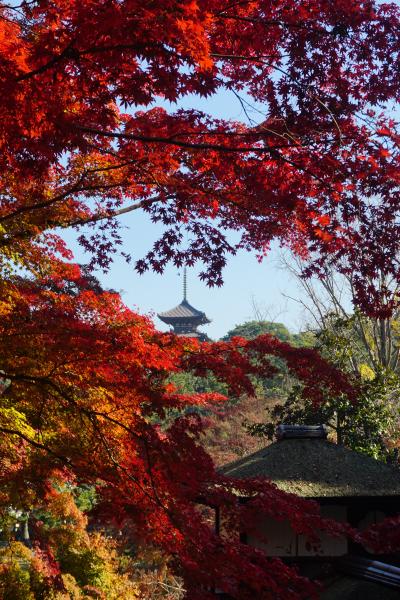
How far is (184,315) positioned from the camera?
49656 millimetres

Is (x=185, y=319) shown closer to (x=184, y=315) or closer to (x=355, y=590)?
(x=184, y=315)

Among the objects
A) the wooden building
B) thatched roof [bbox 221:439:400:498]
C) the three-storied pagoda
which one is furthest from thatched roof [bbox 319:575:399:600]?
the three-storied pagoda

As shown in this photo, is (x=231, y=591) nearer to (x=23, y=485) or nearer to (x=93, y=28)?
(x=93, y=28)

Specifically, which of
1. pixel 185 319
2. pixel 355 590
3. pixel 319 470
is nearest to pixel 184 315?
pixel 185 319

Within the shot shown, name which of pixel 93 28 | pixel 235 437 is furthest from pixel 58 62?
pixel 235 437

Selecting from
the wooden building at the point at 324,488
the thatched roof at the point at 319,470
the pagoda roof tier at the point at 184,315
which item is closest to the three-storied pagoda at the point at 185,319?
the pagoda roof tier at the point at 184,315

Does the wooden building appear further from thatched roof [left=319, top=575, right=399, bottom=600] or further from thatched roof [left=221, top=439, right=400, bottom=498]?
thatched roof [left=319, top=575, right=399, bottom=600]

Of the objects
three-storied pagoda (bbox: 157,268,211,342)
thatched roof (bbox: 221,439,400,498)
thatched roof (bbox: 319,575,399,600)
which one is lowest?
thatched roof (bbox: 319,575,399,600)

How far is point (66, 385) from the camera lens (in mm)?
6172

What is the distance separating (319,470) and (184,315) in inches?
1567

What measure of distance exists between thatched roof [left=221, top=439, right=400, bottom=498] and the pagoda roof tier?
38304 mm

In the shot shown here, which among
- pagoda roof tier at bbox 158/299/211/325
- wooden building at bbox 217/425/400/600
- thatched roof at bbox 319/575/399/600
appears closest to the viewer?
thatched roof at bbox 319/575/399/600

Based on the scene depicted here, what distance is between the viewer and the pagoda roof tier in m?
49.3

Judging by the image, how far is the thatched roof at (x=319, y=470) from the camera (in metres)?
9.54
